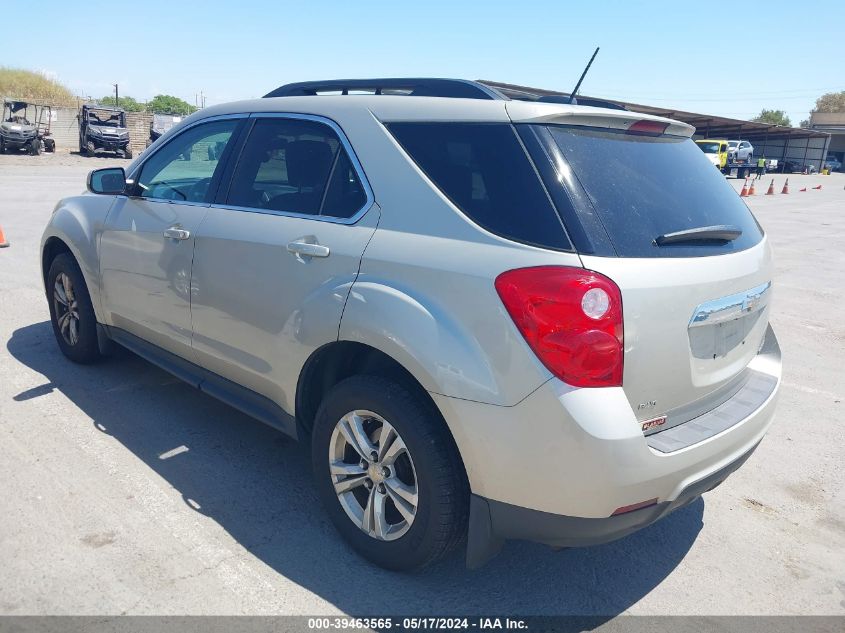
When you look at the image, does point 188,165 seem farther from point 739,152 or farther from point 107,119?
point 739,152

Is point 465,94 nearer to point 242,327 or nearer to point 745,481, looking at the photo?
point 242,327

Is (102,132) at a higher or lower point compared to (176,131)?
lower

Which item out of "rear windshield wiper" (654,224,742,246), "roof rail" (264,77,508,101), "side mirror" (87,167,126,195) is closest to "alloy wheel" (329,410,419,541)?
"rear windshield wiper" (654,224,742,246)

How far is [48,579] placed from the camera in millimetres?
2654

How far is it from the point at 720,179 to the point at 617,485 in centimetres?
167

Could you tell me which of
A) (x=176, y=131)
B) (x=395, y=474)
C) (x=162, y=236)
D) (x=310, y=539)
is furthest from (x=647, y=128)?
(x=176, y=131)

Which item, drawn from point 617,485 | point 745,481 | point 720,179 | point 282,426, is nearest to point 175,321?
point 282,426

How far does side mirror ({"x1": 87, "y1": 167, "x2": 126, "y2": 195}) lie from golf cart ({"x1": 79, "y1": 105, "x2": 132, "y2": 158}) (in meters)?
29.1

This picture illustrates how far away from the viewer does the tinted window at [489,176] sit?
2.32m

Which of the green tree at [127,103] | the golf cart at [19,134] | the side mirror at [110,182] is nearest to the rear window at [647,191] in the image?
the side mirror at [110,182]

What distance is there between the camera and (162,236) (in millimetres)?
3744

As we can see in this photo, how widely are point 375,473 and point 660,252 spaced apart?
55.0 inches

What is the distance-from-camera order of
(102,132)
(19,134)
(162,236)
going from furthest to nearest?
(102,132) → (19,134) → (162,236)

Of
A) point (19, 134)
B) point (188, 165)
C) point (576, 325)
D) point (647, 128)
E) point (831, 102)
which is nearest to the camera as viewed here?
point (576, 325)
